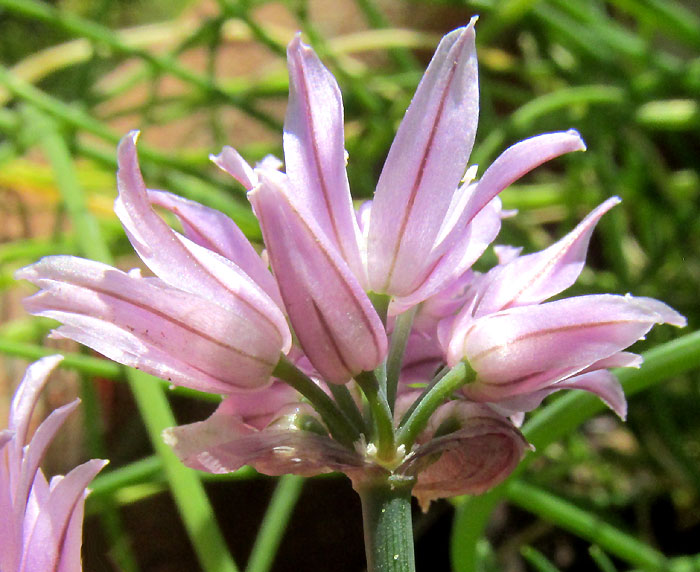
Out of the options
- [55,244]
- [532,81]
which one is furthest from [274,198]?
[532,81]

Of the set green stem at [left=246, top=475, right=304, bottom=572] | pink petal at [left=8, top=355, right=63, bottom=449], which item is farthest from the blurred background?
pink petal at [left=8, top=355, right=63, bottom=449]

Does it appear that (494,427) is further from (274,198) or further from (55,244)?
(55,244)

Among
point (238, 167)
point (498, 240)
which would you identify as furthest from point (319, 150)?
point (498, 240)

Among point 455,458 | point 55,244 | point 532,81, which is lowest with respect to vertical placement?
point 455,458

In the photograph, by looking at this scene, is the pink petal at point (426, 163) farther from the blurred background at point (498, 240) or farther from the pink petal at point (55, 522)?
the blurred background at point (498, 240)

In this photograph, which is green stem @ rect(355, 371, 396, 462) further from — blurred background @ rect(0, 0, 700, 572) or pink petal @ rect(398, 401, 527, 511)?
blurred background @ rect(0, 0, 700, 572)

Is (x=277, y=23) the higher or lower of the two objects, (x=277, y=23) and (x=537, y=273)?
the higher

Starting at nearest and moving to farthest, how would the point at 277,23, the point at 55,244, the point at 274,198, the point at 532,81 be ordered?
the point at 274,198 → the point at 55,244 → the point at 532,81 → the point at 277,23
